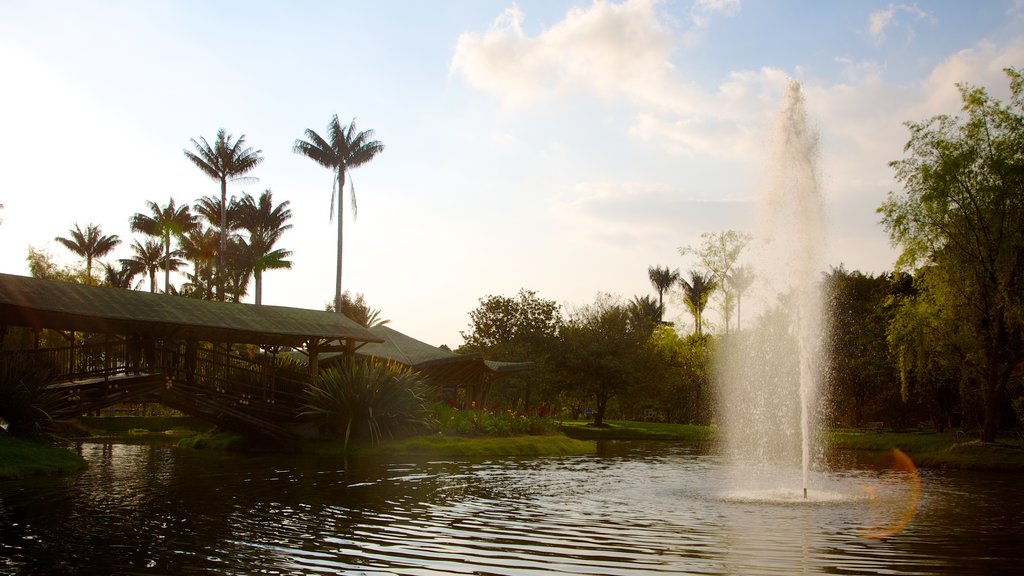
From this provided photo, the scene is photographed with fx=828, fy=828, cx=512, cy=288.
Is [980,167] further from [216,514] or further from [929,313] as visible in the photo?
[216,514]

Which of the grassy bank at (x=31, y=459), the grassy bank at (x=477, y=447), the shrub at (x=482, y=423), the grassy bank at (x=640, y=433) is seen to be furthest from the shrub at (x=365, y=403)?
the grassy bank at (x=640, y=433)

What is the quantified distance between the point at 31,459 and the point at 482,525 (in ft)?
40.6

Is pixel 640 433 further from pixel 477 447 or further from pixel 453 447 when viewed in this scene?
pixel 453 447

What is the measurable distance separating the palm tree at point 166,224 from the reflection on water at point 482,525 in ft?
154

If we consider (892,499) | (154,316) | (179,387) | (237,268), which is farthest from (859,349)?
(237,268)

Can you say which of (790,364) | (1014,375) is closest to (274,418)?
(1014,375)

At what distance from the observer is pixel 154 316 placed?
25.2 meters

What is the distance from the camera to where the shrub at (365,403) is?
28500mm

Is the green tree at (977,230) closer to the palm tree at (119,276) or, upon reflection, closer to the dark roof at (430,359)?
the dark roof at (430,359)

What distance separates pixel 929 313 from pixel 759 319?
2332cm

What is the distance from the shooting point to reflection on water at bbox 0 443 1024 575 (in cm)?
893

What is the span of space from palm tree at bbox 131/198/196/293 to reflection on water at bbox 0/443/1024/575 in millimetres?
46942

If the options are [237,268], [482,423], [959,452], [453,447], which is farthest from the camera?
[237,268]

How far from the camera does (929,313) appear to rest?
29.6m
